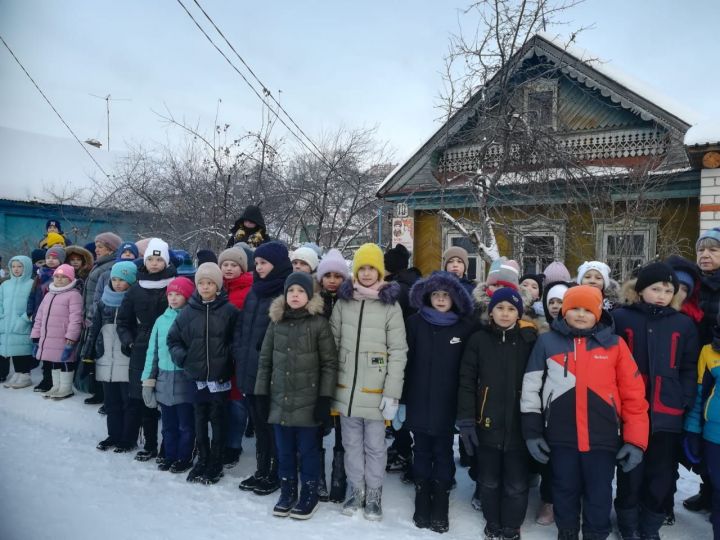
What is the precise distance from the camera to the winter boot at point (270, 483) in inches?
139

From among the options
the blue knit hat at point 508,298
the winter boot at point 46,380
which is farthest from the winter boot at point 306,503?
the winter boot at point 46,380

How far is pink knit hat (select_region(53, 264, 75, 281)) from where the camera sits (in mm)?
5453

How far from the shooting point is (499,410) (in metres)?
2.95

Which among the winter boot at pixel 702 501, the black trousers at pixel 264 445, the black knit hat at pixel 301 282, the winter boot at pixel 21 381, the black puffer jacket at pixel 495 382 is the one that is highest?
the black knit hat at pixel 301 282

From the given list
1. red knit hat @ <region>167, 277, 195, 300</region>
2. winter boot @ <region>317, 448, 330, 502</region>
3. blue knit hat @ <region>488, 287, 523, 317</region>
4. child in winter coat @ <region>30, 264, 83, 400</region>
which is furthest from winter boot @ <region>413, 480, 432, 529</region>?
child in winter coat @ <region>30, 264, 83, 400</region>

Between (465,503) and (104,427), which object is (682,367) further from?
(104,427)

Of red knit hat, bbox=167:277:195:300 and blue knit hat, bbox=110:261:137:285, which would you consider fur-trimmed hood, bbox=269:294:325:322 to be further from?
blue knit hat, bbox=110:261:137:285

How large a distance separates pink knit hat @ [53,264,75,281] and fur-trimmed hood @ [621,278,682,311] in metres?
5.95

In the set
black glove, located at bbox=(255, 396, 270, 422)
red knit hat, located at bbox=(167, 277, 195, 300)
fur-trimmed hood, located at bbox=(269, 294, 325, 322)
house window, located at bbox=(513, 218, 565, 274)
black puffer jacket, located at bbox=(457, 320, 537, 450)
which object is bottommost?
black glove, located at bbox=(255, 396, 270, 422)

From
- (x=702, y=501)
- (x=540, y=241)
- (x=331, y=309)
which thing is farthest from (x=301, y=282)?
(x=540, y=241)

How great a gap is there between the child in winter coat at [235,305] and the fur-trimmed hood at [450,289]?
1.57m

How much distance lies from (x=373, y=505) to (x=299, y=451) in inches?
25.9

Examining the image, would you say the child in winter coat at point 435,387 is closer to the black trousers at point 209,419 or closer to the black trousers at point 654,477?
the black trousers at point 654,477

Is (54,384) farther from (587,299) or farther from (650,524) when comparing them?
(650,524)
